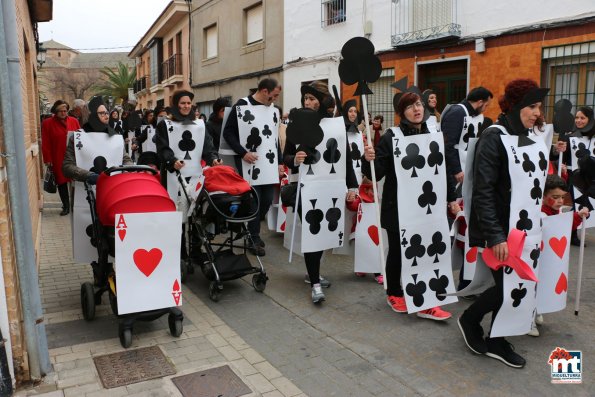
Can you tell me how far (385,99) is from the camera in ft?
46.1

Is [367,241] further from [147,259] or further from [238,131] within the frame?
[147,259]

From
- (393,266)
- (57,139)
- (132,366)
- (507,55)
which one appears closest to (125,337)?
(132,366)

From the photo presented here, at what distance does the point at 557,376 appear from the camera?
3.63m

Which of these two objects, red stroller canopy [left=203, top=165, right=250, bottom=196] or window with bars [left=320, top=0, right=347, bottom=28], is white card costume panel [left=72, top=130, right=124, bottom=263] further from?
window with bars [left=320, top=0, right=347, bottom=28]

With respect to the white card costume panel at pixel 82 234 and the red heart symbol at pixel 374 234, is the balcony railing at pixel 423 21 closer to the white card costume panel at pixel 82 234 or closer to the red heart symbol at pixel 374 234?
the red heart symbol at pixel 374 234

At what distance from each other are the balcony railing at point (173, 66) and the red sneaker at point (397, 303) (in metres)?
25.6

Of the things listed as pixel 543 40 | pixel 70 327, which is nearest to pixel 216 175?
pixel 70 327

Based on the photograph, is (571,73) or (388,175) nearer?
(388,175)

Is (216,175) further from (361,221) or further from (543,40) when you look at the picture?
(543,40)

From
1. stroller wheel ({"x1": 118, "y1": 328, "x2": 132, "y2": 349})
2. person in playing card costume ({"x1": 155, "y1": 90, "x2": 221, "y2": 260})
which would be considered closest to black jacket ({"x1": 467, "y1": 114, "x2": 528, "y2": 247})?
stroller wheel ({"x1": 118, "y1": 328, "x2": 132, "y2": 349})

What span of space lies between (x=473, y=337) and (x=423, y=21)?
9986 millimetres

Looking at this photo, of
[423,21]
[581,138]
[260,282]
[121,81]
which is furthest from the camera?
[121,81]

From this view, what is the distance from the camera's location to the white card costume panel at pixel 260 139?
6.48 meters

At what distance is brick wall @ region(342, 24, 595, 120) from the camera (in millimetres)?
9891
